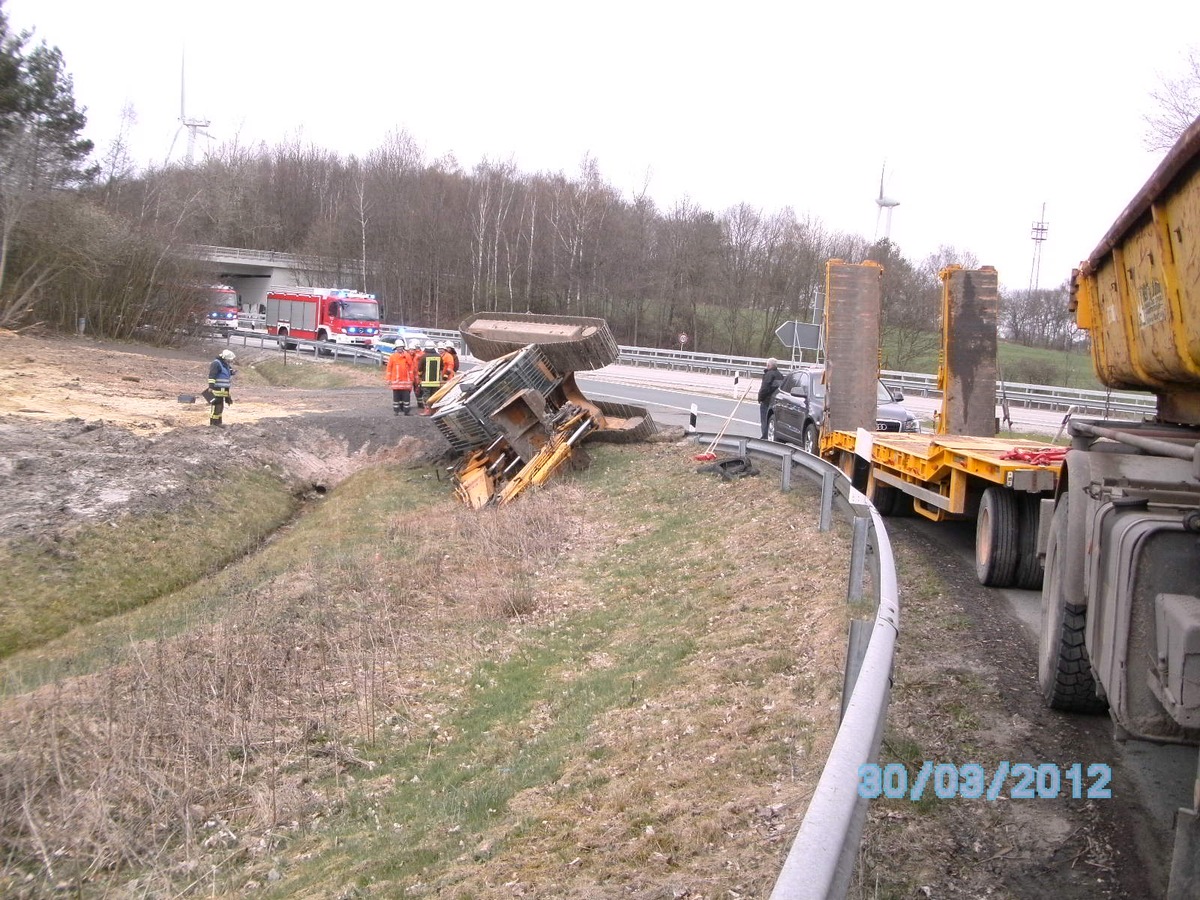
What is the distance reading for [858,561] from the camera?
674cm

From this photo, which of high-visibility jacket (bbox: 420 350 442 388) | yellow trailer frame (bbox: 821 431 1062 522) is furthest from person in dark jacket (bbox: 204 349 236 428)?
yellow trailer frame (bbox: 821 431 1062 522)

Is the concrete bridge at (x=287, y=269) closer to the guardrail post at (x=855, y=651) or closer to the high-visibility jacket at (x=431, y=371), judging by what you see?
the high-visibility jacket at (x=431, y=371)

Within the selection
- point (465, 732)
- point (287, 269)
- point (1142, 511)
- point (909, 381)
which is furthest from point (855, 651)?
point (287, 269)

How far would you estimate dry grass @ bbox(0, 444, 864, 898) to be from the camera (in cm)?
499

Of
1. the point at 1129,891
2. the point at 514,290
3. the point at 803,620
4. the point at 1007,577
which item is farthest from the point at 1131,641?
the point at 514,290

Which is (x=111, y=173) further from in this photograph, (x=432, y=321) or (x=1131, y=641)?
(x=1131, y=641)

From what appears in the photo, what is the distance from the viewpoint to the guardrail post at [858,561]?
6.68 m

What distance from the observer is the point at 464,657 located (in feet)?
30.8

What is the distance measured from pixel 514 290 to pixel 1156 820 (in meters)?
57.2

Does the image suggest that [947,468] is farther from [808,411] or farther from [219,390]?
[219,390]

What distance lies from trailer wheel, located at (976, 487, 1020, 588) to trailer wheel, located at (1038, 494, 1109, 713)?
2631mm

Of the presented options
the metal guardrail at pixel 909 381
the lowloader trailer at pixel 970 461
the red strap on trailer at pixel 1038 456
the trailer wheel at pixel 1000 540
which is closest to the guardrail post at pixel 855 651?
the lowloader trailer at pixel 970 461

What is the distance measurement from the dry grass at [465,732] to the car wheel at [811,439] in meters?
4.34

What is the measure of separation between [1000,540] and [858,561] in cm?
236
